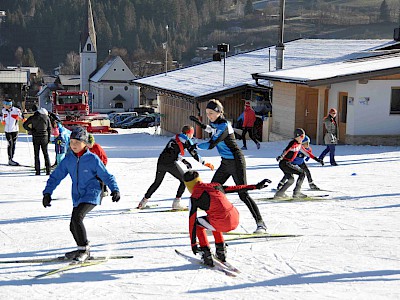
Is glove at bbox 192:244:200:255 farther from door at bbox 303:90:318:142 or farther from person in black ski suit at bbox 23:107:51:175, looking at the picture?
door at bbox 303:90:318:142

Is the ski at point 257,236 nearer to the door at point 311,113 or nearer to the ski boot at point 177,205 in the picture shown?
the ski boot at point 177,205

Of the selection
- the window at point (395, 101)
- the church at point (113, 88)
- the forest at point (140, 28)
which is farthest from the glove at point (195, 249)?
the forest at point (140, 28)

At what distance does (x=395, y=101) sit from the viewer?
20.9m

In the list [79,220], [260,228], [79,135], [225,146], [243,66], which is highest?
[243,66]

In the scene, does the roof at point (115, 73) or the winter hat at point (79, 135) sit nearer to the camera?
the winter hat at point (79, 135)

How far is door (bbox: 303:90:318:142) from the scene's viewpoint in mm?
22547

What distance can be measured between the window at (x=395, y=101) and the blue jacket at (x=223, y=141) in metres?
14.0

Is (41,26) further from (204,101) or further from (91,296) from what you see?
(91,296)

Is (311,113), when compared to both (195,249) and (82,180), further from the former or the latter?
(82,180)

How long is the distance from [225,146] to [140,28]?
520ft

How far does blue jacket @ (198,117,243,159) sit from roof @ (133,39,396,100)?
1863cm

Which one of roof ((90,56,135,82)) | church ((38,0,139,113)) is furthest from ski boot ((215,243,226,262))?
roof ((90,56,135,82))

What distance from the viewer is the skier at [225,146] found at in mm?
7773

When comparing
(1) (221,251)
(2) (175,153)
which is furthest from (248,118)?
(1) (221,251)
